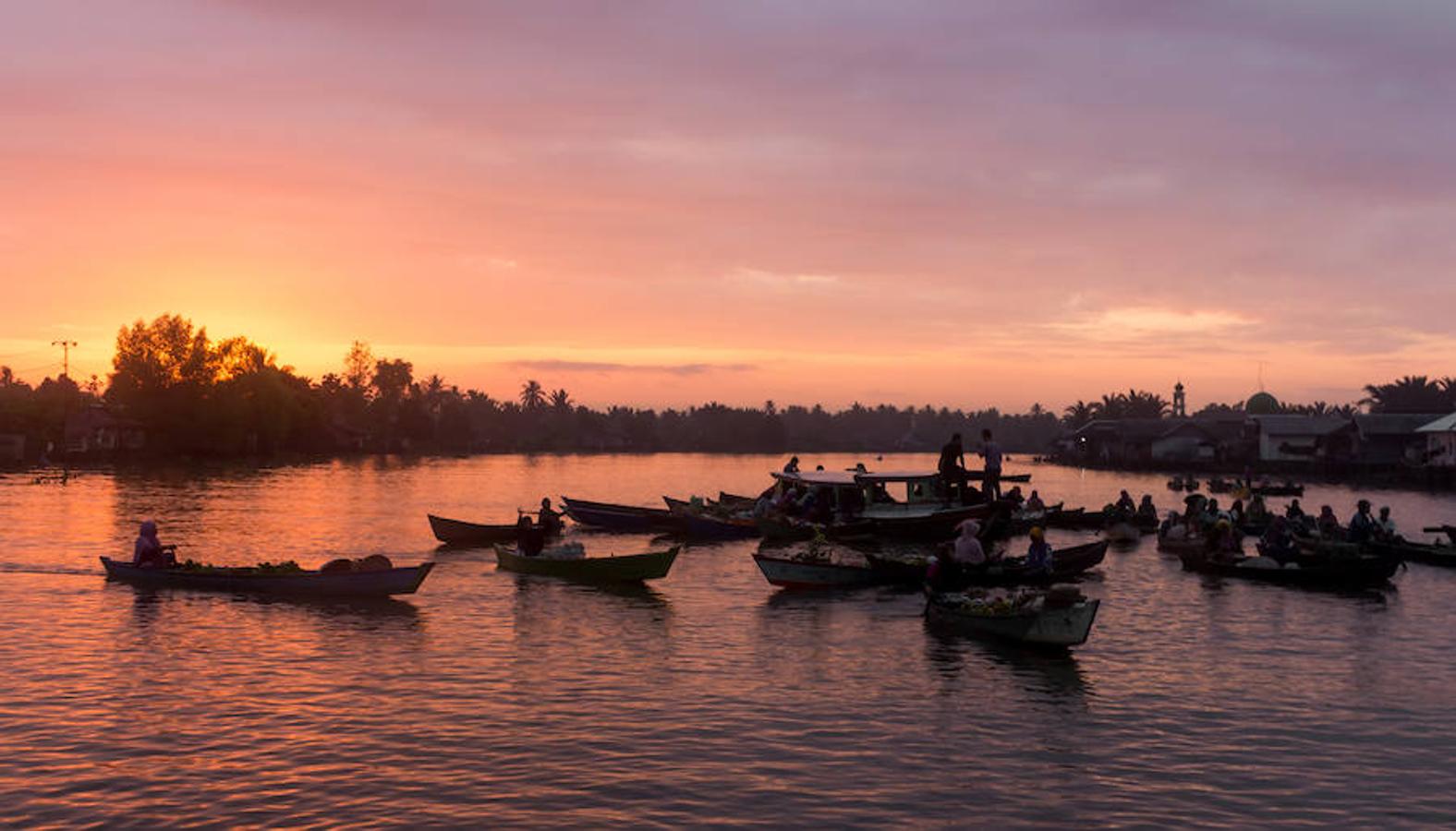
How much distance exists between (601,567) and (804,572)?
6395 millimetres

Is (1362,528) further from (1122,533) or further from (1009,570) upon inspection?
(1009,570)

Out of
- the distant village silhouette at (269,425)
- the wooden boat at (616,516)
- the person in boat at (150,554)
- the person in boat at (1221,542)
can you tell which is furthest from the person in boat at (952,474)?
the distant village silhouette at (269,425)

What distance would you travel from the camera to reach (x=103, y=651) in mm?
25359

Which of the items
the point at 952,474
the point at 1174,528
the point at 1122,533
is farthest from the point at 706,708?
the point at 1122,533

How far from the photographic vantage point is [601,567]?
35.8 metres

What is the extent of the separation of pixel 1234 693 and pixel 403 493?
71.6 m

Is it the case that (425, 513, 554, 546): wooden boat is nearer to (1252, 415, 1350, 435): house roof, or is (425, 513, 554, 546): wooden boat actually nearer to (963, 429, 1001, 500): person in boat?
(963, 429, 1001, 500): person in boat

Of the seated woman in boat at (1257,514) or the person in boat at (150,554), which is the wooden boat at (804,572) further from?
the seated woman in boat at (1257,514)

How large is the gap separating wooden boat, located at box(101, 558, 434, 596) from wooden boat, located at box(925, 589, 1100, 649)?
14596 millimetres

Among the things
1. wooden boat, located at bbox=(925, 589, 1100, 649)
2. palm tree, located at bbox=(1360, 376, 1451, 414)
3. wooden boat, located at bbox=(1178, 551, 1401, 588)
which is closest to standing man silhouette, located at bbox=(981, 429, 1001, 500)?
wooden boat, located at bbox=(1178, 551, 1401, 588)

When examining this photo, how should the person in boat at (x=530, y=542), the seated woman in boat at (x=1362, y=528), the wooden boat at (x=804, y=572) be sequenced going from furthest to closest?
the seated woman in boat at (x=1362, y=528) → the person in boat at (x=530, y=542) → the wooden boat at (x=804, y=572)

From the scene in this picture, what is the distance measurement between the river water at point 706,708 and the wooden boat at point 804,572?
1074 millimetres

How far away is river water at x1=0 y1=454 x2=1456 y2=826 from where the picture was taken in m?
15.9

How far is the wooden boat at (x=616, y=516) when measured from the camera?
180ft
